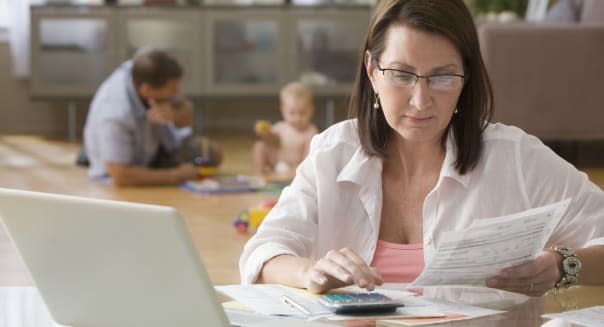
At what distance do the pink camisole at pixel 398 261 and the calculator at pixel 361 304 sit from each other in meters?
0.40

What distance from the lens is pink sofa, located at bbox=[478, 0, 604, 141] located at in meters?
4.68

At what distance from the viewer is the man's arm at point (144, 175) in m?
4.36

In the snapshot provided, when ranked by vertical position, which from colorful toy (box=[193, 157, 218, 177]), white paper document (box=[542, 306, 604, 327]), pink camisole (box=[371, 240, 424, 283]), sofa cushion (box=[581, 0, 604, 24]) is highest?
white paper document (box=[542, 306, 604, 327])

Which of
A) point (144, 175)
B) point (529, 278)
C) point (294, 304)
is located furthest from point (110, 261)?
point (144, 175)

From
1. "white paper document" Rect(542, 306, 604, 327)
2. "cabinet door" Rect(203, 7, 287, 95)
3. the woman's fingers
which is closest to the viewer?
"white paper document" Rect(542, 306, 604, 327)

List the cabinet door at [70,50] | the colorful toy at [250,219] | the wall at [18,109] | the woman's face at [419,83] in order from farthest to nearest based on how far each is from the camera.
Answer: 1. the wall at [18,109]
2. the cabinet door at [70,50]
3. the colorful toy at [250,219]
4. the woman's face at [419,83]

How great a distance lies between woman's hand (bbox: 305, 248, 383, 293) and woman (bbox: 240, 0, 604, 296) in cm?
14

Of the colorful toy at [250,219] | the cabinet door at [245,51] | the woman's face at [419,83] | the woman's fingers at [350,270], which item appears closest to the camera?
the woman's fingers at [350,270]

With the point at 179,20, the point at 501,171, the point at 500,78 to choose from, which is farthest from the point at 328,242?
the point at 179,20

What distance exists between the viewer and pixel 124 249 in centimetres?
94

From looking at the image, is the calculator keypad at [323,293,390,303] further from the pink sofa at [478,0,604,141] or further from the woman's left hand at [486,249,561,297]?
the pink sofa at [478,0,604,141]

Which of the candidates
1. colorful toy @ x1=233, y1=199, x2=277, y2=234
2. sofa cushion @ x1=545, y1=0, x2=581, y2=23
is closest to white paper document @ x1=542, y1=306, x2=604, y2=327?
colorful toy @ x1=233, y1=199, x2=277, y2=234

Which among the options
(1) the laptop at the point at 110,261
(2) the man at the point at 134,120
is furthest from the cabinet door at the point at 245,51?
(1) the laptop at the point at 110,261

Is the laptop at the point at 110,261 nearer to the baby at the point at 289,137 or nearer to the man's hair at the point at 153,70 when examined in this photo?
the man's hair at the point at 153,70
